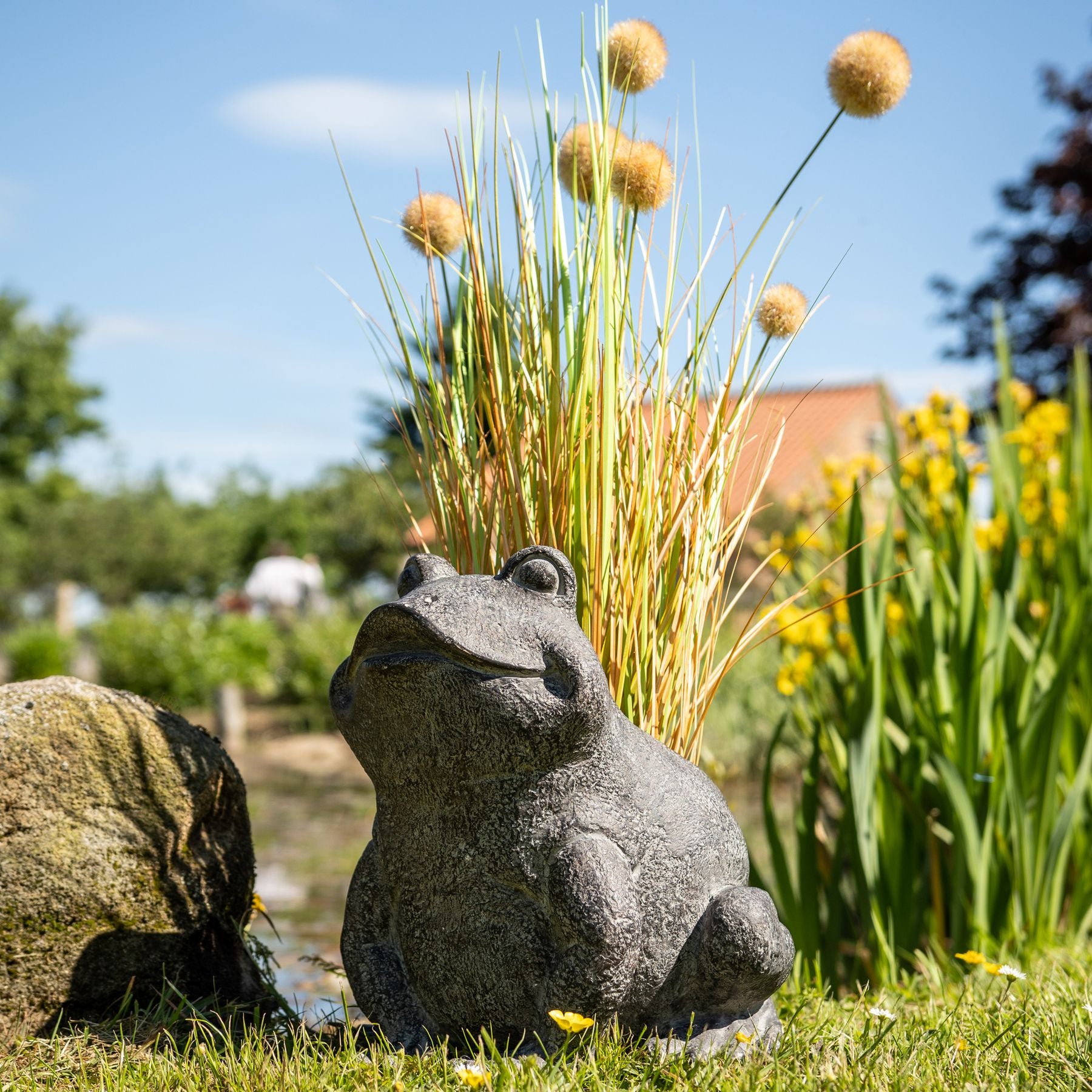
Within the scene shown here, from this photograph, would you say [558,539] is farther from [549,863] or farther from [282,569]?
[282,569]

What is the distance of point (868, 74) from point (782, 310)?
55cm

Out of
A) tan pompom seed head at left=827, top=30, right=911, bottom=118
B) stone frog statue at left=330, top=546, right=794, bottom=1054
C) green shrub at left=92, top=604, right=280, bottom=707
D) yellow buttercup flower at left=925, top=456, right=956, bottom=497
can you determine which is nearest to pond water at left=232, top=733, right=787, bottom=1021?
stone frog statue at left=330, top=546, right=794, bottom=1054

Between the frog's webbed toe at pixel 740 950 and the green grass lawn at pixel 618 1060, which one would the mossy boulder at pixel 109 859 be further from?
the frog's webbed toe at pixel 740 950

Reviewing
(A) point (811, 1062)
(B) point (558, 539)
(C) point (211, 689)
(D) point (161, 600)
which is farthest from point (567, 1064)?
(D) point (161, 600)

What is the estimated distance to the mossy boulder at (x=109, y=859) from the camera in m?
2.36

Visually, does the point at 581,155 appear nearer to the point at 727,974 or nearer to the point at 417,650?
the point at 417,650

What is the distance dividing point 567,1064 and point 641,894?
1.06ft

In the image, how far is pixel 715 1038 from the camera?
6.58 ft

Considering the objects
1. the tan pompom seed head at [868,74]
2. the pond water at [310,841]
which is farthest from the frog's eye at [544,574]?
the tan pompom seed head at [868,74]

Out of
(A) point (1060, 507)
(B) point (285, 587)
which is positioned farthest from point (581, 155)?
(B) point (285, 587)

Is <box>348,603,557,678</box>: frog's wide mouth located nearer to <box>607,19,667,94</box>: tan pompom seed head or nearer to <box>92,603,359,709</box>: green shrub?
<box>607,19,667,94</box>: tan pompom seed head

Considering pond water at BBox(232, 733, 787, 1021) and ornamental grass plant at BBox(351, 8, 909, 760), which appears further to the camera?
pond water at BBox(232, 733, 787, 1021)

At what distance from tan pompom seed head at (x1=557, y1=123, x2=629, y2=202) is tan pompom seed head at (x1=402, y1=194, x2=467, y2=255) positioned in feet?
0.92

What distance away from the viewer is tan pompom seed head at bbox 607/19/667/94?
2.45 meters
